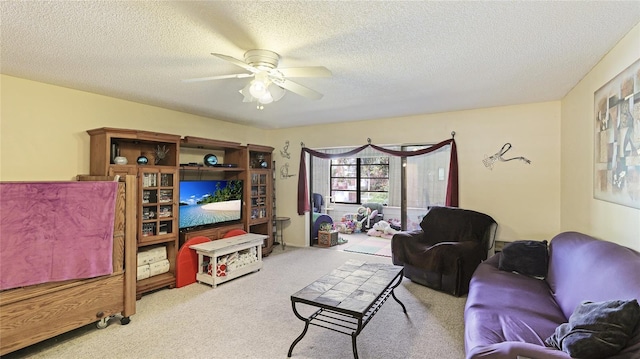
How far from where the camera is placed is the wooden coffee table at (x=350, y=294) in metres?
2.03

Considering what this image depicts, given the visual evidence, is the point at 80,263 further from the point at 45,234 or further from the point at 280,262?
the point at 280,262

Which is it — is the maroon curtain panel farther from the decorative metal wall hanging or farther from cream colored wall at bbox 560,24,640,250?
cream colored wall at bbox 560,24,640,250

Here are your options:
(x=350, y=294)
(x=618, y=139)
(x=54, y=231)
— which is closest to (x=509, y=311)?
(x=350, y=294)

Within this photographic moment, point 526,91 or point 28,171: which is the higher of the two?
point 526,91

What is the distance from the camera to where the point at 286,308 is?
2.98m

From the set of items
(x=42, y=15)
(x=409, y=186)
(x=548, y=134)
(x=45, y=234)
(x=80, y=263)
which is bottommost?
(x=80, y=263)

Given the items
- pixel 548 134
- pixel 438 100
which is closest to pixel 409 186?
pixel 438 100

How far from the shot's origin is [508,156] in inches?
155

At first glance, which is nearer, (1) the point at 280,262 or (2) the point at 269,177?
(1) the point at 280,262

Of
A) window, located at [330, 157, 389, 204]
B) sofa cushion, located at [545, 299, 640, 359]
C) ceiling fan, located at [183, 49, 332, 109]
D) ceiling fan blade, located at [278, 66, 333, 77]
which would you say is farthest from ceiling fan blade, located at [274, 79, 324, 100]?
window, located at [330, 157, 389, 204]

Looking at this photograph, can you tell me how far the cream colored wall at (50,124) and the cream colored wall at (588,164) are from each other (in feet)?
15.8

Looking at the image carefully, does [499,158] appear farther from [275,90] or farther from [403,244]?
[275,90]

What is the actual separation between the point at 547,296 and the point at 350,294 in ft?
5.07

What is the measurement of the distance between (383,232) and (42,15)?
602 centimetres
